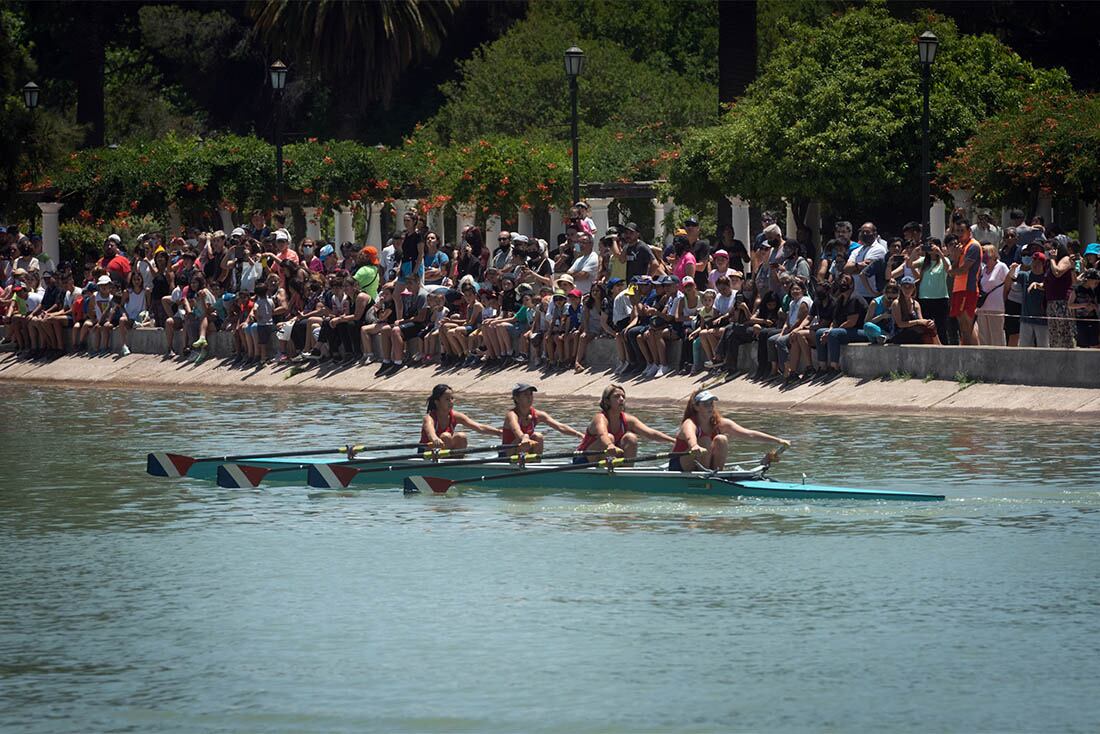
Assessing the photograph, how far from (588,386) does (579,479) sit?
830 cm

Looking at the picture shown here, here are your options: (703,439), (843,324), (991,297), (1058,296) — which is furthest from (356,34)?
(703,439)

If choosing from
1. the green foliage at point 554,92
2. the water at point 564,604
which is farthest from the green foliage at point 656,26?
the water at point 564,604

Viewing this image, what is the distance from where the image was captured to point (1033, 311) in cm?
2527

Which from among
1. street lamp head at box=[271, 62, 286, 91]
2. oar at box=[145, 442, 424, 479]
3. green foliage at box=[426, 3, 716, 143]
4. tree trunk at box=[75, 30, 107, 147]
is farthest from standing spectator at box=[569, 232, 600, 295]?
tree trunk at box=[75, 30, 107, 147]

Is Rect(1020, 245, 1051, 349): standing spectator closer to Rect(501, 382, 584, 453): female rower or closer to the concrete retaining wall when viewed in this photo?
the concrete retaining wall

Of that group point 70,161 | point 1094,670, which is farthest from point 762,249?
point 70,161

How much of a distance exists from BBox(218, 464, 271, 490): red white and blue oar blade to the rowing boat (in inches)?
0.4

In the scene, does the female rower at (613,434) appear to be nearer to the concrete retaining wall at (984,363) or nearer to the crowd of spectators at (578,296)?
the crowd of spectators at (578,296)

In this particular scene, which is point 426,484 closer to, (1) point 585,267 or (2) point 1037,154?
(1) point 585,267

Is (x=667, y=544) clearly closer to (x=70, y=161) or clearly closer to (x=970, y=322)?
(x=970, y=322)

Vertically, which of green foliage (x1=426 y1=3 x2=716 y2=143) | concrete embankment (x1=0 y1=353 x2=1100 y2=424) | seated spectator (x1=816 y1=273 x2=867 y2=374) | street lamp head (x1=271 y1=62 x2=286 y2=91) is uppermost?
green foliage (x1=426 y1=3 x2=716 y2=143)

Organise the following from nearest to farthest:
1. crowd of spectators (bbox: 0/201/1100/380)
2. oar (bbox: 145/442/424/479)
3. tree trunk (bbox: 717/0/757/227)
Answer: oar (bbox: 145/442/424/479), crowd of spectators (bbox: 0/201/1100/380), tree trunk (bbox: 717/0/757/227)

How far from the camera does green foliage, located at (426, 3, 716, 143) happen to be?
57250mm

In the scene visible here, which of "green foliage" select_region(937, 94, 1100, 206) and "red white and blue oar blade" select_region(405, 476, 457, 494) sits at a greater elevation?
"green foliage" select_region(937, 94, 1100, 206)
